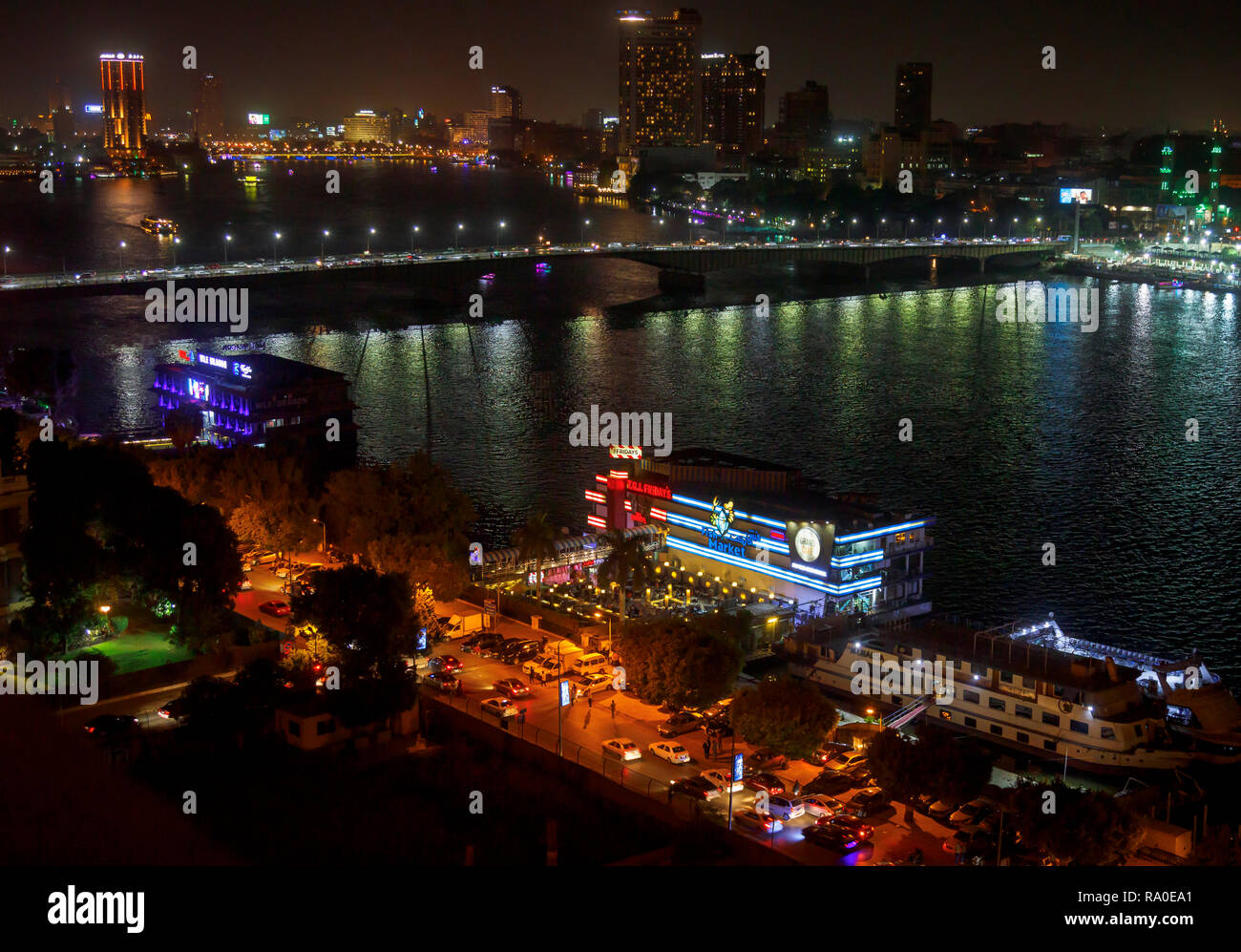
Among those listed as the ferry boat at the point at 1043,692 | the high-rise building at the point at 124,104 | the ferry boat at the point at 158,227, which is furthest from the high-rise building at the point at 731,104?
the ferry boat at the point at 1043,692

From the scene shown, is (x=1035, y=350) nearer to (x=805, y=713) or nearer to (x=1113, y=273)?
(x=1113, y=273)

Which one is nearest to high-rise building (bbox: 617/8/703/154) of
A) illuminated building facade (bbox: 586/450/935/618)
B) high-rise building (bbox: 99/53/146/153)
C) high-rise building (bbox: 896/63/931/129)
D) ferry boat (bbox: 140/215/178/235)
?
high-rise building (bbox: 896/63/931/129)

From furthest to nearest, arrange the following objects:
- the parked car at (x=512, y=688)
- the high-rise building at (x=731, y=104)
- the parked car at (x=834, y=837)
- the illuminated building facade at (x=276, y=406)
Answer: the high-rise building at (x=731, y=104) → the illuminated building facade at (x=276, y=406) → the parked car at (x=512, y=688) → the parked car at (x=834, y=837)

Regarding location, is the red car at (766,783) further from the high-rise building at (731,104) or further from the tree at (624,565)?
the high-rise building at (731,104)

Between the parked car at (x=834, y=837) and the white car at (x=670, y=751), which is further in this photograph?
the white car at (x=670, y=751)

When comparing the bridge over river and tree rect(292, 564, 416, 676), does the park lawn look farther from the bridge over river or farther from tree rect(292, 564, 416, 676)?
the bridge over river

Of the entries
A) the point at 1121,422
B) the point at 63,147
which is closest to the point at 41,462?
the point at 1121,422
